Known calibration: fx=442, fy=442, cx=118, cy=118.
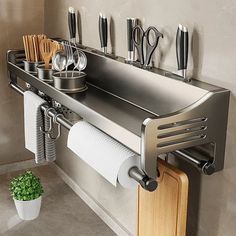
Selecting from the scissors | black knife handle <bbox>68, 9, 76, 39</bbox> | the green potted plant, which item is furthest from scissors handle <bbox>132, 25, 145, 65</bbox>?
the green potted plant

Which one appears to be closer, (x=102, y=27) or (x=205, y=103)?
(x=205, y=103)

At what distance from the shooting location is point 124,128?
42.7 inches

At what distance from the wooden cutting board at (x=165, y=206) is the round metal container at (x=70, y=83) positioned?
391 mm

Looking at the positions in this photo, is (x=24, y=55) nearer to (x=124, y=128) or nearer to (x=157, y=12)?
(x=157, y=12)

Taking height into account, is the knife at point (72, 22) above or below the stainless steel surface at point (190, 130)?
above

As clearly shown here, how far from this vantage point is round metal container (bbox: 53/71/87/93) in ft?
4.72

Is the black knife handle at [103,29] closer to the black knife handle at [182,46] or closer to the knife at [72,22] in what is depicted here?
the knife at [72,22]

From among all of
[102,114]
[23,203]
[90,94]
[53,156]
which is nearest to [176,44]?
[102,114]

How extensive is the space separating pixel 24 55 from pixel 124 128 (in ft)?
3.19

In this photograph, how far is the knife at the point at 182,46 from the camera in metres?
1.15

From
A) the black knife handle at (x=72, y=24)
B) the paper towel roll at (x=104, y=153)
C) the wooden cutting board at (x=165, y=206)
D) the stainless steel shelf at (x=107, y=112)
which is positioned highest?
the black knife handle at (x=72, y=24)

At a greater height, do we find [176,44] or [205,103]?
[176,44]

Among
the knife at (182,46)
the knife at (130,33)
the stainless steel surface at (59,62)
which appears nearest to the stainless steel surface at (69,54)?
the stainless steel surface at (59,62)

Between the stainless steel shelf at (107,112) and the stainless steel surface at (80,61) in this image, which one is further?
the stainless steel surface at (80,61)
